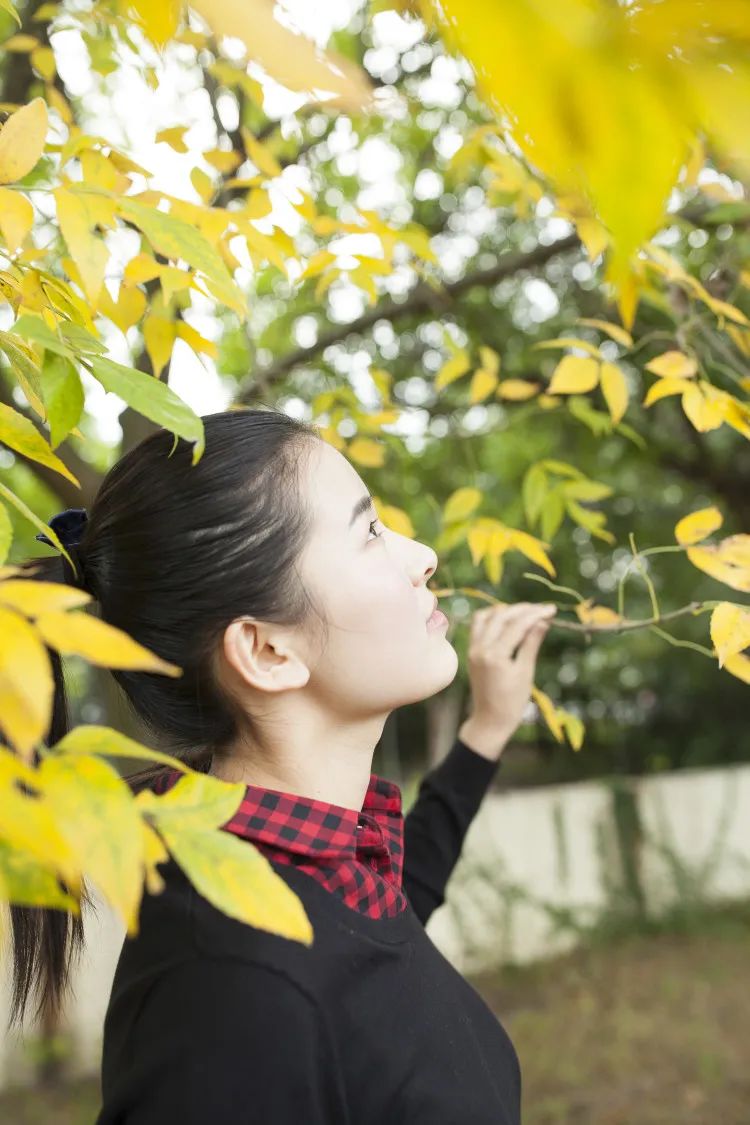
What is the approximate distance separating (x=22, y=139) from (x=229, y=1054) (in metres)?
0.75

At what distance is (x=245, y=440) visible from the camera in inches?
44.4

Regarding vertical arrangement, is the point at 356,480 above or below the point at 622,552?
above

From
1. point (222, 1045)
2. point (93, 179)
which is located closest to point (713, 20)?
point (222, 1045)

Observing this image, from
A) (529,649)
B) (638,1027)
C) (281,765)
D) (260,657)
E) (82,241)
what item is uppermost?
(82,241)

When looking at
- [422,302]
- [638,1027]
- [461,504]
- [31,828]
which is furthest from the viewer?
[638,1027]

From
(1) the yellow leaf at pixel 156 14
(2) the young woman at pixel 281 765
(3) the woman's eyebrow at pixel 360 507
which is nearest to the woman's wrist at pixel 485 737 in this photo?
(2) the young woman at pixel 281 765

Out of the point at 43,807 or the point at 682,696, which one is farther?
the point at 682,696

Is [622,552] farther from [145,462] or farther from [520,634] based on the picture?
[145,462]

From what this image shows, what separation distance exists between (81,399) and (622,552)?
263 inches

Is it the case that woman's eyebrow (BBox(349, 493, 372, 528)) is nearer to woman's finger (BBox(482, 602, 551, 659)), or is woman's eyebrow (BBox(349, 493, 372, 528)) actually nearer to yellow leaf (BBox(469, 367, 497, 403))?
woman's finger (BBox(482, 602, 551, 659))

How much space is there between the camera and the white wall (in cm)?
628

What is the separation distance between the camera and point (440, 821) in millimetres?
1643

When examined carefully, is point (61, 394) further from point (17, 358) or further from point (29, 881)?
point (29, 881)

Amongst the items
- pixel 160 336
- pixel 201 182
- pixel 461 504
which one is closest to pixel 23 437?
pixel 160 336
